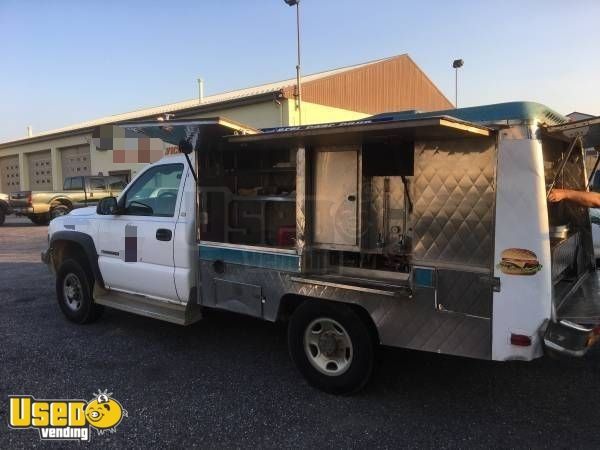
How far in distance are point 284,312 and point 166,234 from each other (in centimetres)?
144

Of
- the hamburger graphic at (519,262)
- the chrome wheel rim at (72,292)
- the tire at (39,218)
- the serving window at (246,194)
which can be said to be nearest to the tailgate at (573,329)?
the hamburger graphic at (519,262)

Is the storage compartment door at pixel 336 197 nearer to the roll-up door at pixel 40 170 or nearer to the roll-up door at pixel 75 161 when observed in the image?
the roll-up door at pixel 75 161

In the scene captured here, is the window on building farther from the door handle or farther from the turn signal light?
the turn signal light

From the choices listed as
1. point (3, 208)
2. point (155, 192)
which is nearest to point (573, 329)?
point (155, 192)

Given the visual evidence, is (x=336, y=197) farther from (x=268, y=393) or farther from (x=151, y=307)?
(x=151, y=307)

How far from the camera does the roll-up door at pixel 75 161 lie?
2807 centimetres

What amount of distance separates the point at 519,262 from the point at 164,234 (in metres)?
3.16

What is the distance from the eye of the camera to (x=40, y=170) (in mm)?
32438

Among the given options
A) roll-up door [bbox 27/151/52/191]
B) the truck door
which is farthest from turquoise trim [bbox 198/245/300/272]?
roll-up door [bbox 27/151/52/191]

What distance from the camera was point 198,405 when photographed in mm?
3691

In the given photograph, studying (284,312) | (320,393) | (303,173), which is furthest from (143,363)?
(303,173)

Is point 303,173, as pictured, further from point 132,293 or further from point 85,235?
point 85,235

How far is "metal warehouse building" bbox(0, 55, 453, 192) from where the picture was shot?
58.0 feet

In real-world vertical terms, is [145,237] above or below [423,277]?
above
